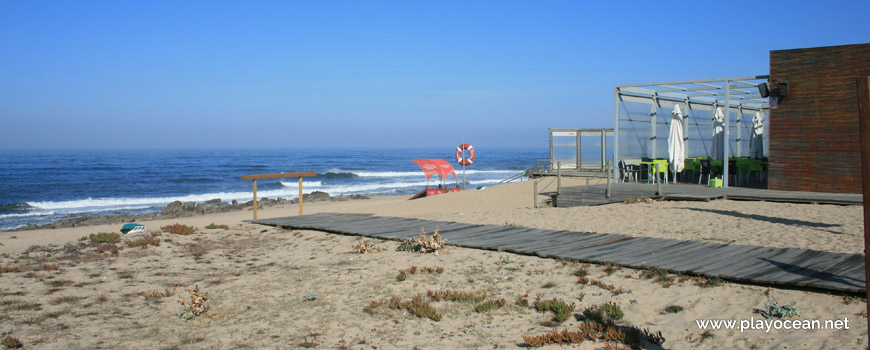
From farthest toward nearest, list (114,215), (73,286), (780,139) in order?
(114,215) < (780,139) < (73,286)

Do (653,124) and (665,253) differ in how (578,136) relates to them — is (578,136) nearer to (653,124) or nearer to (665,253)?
(653,124)

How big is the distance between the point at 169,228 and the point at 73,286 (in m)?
3.84

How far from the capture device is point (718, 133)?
16.2 m

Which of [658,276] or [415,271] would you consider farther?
[415,271]

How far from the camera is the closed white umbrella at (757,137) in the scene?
17531 millimetres

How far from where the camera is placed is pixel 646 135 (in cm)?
1631

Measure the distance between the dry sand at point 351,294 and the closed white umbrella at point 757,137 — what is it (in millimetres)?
9333

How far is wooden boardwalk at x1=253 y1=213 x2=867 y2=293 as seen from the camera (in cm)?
508

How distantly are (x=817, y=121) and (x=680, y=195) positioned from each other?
319 cm

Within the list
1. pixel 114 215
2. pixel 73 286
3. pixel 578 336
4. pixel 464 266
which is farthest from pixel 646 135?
pixel 114 215

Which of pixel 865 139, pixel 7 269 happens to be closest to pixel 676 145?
pixel 865 139

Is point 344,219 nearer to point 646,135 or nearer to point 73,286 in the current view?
point 73,286

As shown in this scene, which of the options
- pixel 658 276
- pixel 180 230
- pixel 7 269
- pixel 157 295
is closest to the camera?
pixel 658 276

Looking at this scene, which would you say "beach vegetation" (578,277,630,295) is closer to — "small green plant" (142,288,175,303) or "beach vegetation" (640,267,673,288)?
"beach vegetation" (640,267,673,288)
